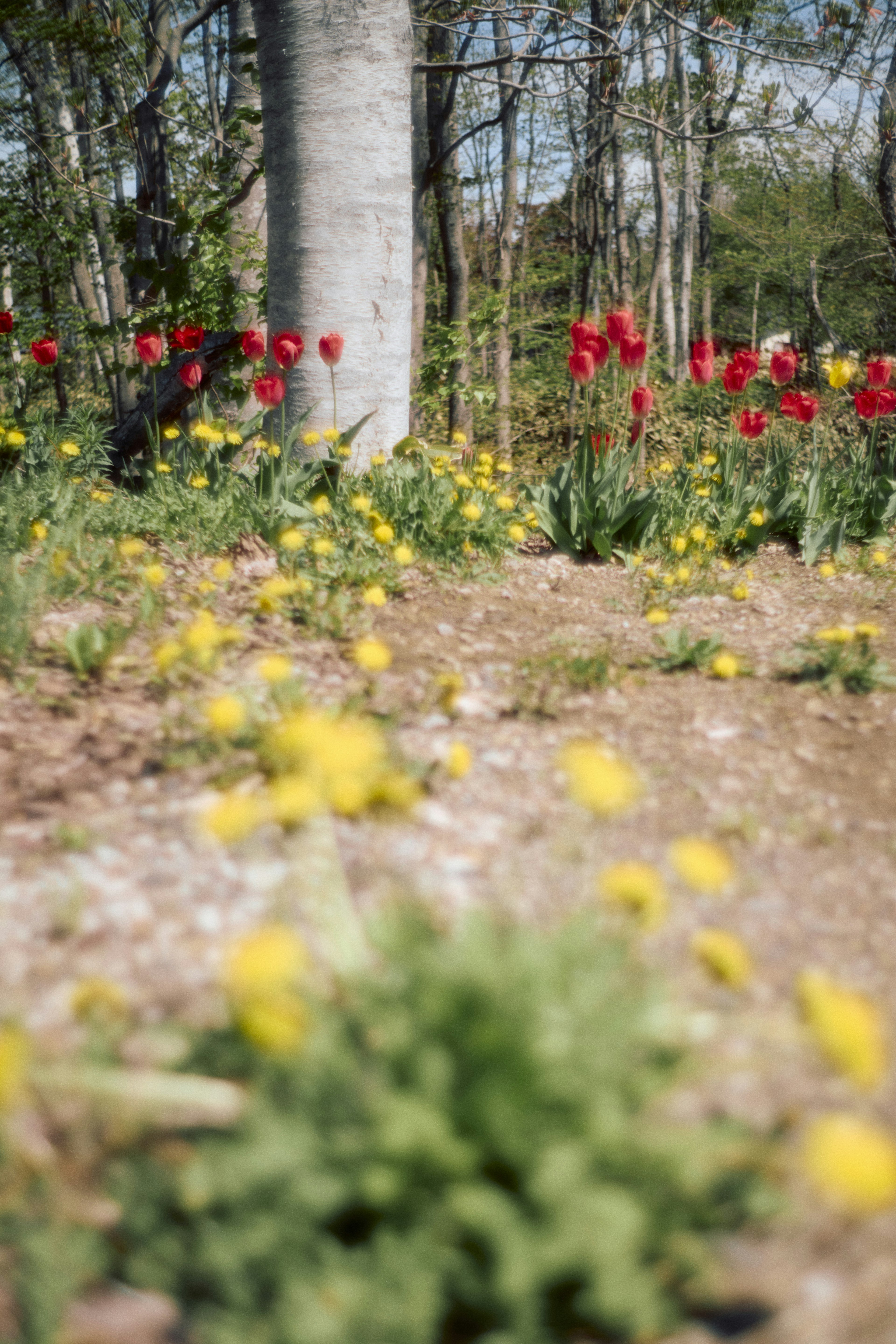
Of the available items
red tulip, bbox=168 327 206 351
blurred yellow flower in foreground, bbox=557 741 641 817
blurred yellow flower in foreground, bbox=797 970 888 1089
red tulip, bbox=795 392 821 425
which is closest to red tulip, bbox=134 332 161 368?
red tulip, bbox=168 327 206 351

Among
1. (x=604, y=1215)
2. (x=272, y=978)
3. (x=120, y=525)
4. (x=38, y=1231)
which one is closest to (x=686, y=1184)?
(x=604, y=1215)

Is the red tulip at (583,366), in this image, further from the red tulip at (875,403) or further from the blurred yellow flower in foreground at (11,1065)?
the blurred yellow flower in foreground at (11,1065)

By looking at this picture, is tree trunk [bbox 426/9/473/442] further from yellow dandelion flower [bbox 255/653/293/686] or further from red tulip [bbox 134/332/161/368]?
yellow dandelion flower [bbox 255/653/293/686]

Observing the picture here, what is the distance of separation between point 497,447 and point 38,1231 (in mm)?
7835

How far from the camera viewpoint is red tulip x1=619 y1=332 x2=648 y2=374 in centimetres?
325

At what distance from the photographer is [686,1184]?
0.91m

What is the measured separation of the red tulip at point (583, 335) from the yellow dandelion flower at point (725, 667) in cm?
144

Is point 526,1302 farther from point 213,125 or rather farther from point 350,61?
point 213,125

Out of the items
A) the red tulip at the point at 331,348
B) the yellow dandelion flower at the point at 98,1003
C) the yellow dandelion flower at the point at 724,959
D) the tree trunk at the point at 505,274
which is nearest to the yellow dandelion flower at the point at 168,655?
the yellow dandelion flower at the point at 98,1003

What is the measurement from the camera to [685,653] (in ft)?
8.00

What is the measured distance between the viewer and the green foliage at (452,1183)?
0.83 metres

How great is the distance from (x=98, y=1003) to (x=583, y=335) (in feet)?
9.53

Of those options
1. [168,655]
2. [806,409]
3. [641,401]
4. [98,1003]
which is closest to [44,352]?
[641,401]

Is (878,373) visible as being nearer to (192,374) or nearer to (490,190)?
(192,374)
